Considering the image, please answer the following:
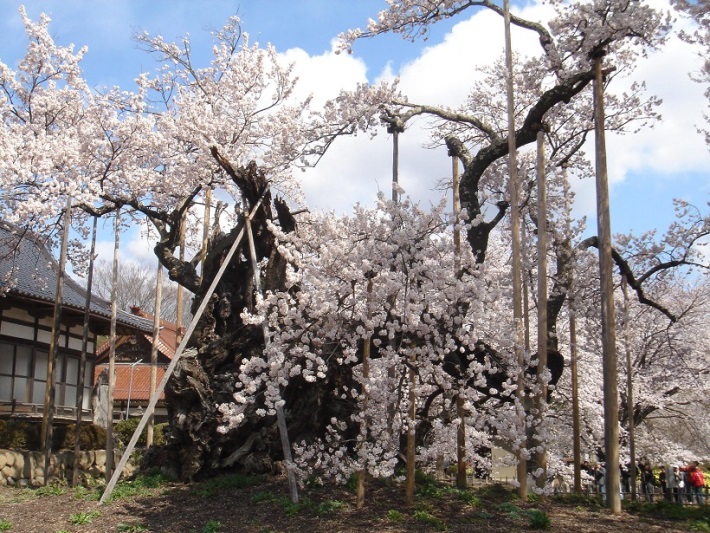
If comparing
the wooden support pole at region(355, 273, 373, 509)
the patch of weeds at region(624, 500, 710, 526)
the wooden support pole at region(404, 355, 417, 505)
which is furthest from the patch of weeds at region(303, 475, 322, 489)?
the patch of weeds at region(624, 500, 710, 526)

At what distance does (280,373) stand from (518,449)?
11.1 feet

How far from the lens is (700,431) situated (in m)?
21.9

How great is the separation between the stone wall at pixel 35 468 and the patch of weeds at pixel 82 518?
3.81 m

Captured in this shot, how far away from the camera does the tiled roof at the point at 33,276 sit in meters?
15.4

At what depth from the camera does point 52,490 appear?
12.3 m

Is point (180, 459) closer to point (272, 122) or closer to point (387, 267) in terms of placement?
point (387, 267)

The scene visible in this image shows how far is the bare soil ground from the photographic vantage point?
27.6 feet

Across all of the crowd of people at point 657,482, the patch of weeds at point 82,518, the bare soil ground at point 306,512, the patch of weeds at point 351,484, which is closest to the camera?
the bare soil ground at point 306,512

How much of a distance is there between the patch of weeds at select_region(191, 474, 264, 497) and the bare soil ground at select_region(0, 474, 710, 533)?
2 centimetres

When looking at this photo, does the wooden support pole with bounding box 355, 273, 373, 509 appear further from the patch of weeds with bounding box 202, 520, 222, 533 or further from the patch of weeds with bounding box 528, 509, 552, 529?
the patch of weeds with bounding box 528, 509, 552, 529

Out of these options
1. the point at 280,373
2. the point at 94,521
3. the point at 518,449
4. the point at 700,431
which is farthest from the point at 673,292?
the point at 94,521

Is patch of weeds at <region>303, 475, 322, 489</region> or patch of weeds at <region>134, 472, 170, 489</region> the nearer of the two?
patch of weeds at <region>303, 475, 322, 489</region>

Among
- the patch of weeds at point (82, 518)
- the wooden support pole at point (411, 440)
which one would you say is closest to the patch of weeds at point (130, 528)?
the patch of weeds at point (82, 518)

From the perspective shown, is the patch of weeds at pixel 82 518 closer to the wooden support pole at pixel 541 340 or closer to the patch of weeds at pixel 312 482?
the patch of weeds at pixel 312 482
